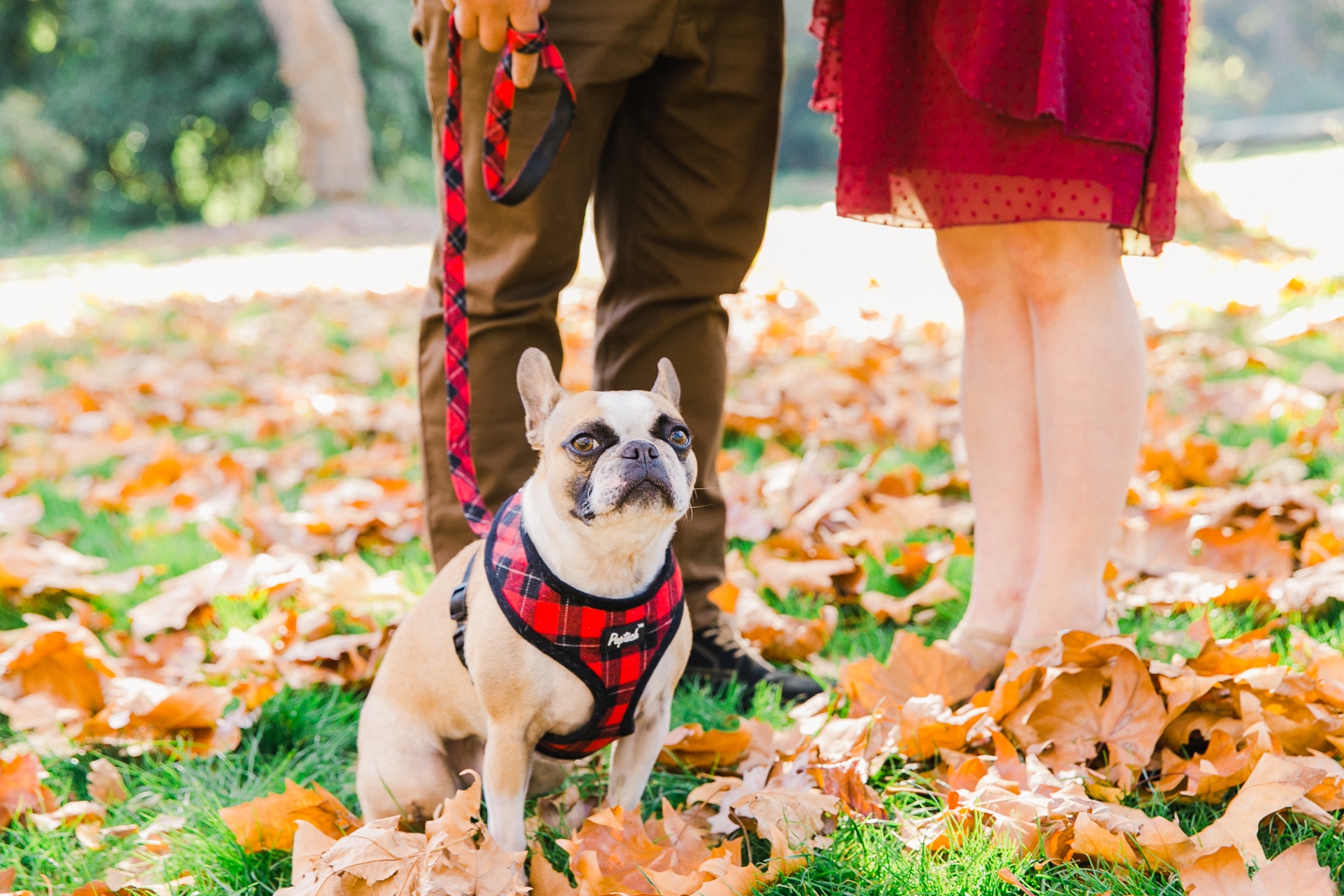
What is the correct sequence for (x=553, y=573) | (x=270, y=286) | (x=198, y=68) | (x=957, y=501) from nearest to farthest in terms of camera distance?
(x=553, y=573) < (x=957, y=501) < (x=270, y=286) < (x=198, y=68)

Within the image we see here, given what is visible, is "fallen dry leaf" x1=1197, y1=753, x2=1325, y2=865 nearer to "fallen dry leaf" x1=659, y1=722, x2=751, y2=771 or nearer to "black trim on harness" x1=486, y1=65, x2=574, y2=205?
"fallen dry leaf" x1=659, y1=722, x2=751, y2=771

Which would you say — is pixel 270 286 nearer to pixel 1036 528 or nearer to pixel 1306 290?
pixel 1306 290

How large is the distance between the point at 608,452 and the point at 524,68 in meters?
0.73

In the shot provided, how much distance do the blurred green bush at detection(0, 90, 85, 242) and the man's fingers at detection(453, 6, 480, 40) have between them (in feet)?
64.8

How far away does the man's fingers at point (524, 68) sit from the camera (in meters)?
1.79

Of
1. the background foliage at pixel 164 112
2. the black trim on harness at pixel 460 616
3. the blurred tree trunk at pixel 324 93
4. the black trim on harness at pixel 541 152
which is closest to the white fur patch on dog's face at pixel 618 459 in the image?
the black trim on harness at pixel 460 616

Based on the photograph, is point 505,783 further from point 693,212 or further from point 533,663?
point 693,212

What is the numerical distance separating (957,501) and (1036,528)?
41.7 inches

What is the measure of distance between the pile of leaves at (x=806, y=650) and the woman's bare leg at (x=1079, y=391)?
0.65 ft

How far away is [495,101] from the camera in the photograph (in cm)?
185

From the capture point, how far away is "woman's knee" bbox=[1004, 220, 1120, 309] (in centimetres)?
185

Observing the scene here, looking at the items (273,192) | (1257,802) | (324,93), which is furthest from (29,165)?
(1257,802)

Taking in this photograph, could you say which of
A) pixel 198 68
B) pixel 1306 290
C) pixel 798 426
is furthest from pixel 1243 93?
pixel 798 426

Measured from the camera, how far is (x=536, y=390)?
1.71 meters
